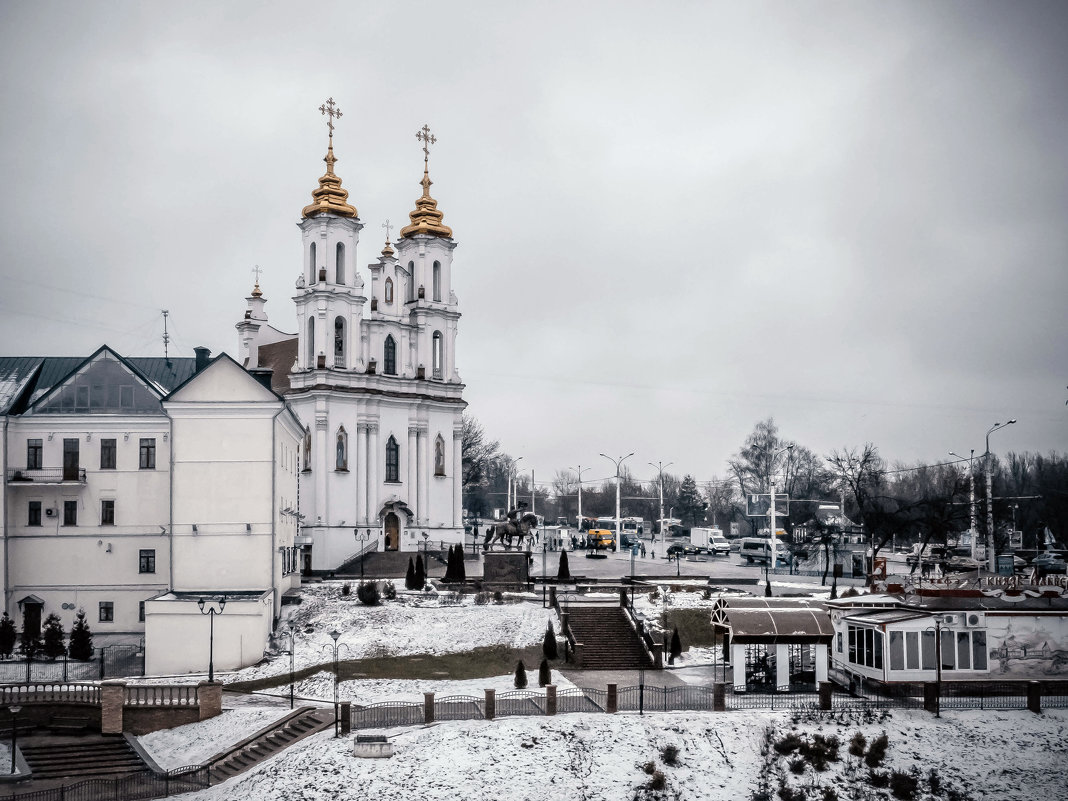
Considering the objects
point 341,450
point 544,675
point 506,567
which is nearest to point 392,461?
point 341,450

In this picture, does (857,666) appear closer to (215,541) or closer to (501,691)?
(501,691)

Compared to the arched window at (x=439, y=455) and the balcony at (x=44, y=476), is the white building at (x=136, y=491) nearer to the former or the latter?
the balcony at (x=44, y=476)

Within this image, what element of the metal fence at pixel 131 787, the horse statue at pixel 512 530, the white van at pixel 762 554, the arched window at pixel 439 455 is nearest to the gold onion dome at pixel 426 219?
the arched window at pixel 439 455

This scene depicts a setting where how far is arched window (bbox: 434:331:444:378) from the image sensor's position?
237ft

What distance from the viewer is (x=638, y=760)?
107ft

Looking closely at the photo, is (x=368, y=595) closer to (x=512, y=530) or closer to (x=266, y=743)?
(x=512, y=530)

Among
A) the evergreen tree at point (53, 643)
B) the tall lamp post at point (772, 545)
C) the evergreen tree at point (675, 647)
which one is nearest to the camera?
the evergreen tree at point (675, 647)

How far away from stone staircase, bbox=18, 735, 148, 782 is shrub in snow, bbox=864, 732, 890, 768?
20873 mm

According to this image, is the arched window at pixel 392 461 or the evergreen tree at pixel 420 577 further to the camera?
the arched window at pixel 392 461

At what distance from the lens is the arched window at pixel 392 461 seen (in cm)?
6944

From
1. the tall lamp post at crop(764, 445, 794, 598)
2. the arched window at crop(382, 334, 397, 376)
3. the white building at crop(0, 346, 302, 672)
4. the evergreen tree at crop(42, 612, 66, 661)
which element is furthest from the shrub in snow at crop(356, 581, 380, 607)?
the arched window at crop(382, 334, 397, 376)

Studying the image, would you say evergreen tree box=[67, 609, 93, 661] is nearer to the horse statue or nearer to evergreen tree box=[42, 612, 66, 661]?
evergreen tree box=[42, 612, 66, 661]

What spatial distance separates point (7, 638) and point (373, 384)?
27015mm

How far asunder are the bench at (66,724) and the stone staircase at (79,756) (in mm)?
391
